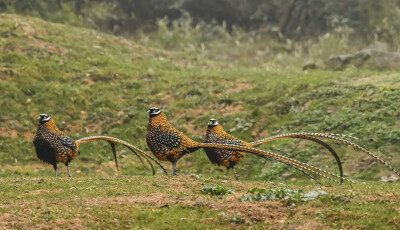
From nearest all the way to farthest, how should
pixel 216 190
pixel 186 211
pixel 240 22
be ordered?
pixel 186 211, pixel 216 190, pixel 240 22

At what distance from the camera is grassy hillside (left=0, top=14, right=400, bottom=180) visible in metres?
19.4

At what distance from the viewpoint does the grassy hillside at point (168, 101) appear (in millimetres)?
19438

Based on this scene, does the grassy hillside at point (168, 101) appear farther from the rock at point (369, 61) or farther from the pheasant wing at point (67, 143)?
the pheasant wing at point (67, 143)

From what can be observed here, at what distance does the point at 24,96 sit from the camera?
2406 centimetres

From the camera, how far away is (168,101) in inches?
1012

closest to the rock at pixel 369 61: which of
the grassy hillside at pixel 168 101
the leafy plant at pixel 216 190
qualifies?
the grassy hillside at pixel 168 101

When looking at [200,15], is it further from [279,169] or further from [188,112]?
[279,169]

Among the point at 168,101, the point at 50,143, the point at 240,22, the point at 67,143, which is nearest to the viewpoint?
the point at 50,143

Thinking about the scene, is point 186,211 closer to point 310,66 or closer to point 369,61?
point 369,61

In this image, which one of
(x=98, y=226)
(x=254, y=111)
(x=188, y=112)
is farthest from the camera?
(x=188, y=112)

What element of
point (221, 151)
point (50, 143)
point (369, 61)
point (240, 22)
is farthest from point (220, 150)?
point (240, 22)

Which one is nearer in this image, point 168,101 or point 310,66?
point 168,101

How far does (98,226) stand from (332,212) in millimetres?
3413

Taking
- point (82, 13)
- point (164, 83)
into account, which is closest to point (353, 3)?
point (82, 13)
